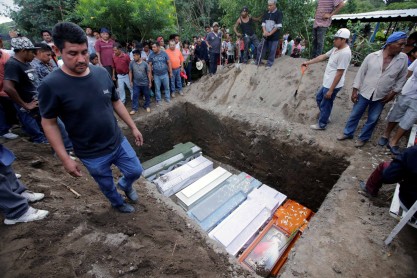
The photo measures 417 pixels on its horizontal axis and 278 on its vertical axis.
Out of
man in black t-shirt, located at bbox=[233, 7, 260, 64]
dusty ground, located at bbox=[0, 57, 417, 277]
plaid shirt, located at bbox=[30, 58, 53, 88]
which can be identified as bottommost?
dusty ground, located at bbox=[0, 57, 417, 277]

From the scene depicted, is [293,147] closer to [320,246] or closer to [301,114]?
[301,114]

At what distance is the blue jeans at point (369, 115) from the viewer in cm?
357

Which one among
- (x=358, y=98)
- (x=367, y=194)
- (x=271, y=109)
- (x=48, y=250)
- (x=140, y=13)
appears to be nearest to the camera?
(x=48, y=250)

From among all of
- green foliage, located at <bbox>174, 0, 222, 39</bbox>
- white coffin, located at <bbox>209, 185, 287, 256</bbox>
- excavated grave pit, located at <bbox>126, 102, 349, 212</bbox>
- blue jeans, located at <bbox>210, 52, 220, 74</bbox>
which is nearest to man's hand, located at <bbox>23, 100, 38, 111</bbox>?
excavated grave pit, located at <bbox>126, 102, 349, 212</bbox>

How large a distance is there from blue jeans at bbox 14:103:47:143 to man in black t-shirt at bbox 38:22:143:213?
2576 mm

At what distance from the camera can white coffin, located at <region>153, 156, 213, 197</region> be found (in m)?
5.02

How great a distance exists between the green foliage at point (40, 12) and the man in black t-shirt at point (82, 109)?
29.2 ft

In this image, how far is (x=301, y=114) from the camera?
5215 millimetres

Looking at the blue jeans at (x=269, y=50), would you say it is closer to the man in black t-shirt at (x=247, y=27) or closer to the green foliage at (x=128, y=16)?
the man in black t-shirt at (x=247, y=27)

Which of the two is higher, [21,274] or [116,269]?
[21,274]

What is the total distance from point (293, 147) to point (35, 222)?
4559 millimetres

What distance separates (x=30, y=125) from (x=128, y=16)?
4.90 meters

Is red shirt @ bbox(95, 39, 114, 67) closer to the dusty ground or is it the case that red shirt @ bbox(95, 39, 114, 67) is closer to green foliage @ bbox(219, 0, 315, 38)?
the dusty ground

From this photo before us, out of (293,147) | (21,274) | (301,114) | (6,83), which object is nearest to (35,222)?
(21,274)
